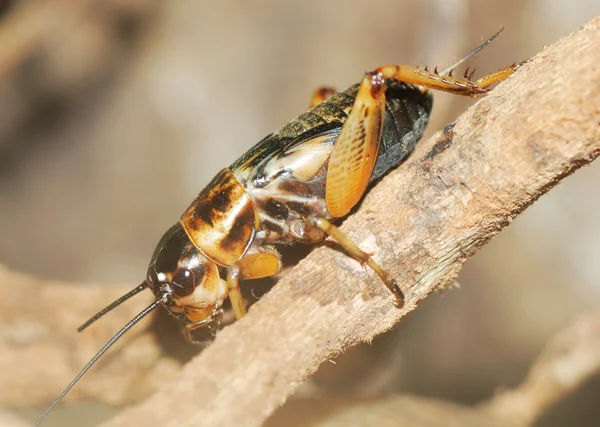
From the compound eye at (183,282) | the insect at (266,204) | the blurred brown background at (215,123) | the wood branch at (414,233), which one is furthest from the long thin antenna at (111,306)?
the blurred brown background at (215,123)

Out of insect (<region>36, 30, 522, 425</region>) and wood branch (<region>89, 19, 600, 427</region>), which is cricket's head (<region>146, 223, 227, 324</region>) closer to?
insect (<region>36, 30, 522, 425</region>)

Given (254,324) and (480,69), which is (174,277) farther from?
(480,69)

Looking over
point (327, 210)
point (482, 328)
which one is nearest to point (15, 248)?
point (327, 210)

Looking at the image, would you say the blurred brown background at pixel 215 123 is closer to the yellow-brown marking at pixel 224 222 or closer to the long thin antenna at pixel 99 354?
the yellow-brown marking at pixel 224 222

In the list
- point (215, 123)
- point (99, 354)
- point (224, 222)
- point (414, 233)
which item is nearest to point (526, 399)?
point (414, 233)

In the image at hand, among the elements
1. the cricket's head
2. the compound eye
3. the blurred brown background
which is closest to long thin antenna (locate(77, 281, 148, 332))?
the cricket's head

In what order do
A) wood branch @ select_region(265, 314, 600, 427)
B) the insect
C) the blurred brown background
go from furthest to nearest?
the blurred brown background
wood branch @ select_region(265, 314, 600, 427)
the insect

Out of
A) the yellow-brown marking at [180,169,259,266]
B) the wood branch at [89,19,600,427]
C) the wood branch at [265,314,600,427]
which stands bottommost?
the wood branch at [265,314,600,427]
